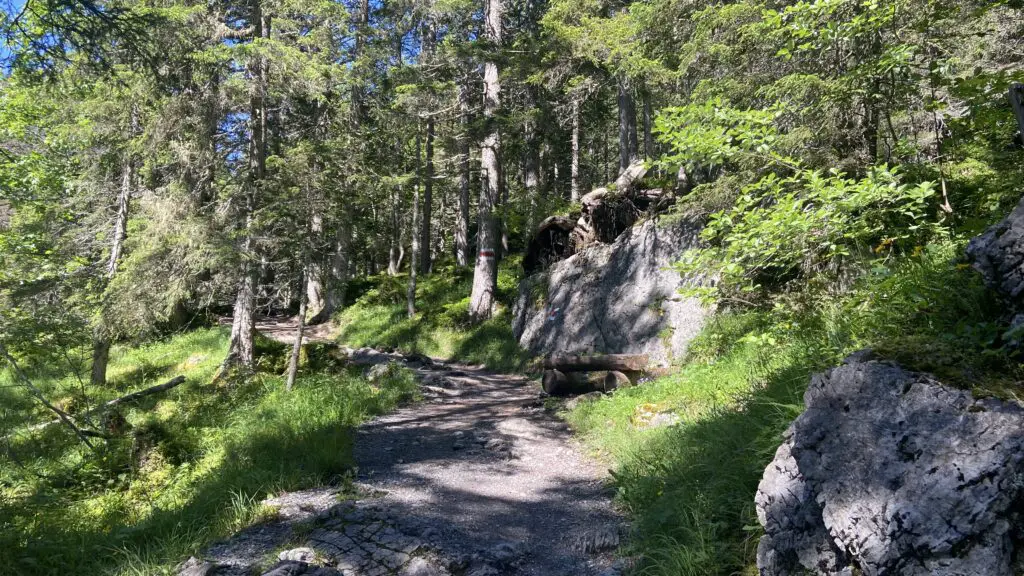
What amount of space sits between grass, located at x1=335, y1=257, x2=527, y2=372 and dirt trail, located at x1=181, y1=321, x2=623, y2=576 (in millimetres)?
6936

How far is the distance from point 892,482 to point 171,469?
29.1 feet

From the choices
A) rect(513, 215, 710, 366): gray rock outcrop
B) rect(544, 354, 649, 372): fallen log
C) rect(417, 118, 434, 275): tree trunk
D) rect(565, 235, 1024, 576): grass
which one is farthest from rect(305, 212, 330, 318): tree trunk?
rect(417, 118, 434, 275): tree trunk

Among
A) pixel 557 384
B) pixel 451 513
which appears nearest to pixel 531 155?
pixel 557 384

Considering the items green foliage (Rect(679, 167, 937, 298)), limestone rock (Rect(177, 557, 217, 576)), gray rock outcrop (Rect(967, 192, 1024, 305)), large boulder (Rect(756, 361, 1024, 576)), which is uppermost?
green foliage (Rect(679, 167, 937, 298))

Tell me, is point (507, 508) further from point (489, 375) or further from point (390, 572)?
point (489, 375)

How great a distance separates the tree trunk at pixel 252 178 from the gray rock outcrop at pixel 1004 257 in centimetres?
1271

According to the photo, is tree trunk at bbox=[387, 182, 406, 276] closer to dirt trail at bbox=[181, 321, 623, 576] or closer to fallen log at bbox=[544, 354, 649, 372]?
fallen log at bbox=[544, 354, 649, 372]

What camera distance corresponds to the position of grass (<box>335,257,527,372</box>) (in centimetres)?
1623

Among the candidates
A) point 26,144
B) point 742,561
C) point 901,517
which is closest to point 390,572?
point 742,561

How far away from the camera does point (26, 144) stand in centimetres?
1454

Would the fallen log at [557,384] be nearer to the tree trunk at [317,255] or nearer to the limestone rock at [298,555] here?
the tree trunk at [317,255]

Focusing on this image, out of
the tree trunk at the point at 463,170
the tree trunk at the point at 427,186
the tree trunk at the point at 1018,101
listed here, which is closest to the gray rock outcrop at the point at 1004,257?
the tree trunk at the point at 1018,101

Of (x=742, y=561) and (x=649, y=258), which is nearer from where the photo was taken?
(x=742, y=561)

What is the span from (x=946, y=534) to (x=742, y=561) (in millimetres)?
1366
